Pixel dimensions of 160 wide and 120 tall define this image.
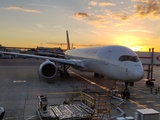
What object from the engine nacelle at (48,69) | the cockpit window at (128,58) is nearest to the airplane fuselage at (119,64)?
the cockpit window at (128,58)

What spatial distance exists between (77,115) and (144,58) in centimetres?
1400

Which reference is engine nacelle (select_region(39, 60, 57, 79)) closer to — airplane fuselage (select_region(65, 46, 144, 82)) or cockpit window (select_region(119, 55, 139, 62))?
airplane fuselage (select_region(65, 46, 144, 82))

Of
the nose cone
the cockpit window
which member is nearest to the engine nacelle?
the cockpit window

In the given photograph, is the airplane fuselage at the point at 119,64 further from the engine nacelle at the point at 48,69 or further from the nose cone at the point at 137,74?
the engine nacelle at the point at 48,69

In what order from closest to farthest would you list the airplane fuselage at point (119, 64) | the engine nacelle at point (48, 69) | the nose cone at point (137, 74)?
1. the nose cone at point (137, 74)
2. the airplane fuselage at point (119, 64)
3. the engine nacelle at point (48, 69)

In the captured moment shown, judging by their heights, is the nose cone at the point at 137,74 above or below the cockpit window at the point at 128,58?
below

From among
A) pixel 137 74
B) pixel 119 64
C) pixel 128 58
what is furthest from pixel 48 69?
pixel 137 74

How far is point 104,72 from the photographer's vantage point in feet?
52.9

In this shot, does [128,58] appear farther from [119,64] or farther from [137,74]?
[137,74]

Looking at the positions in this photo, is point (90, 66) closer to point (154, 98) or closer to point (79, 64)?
point (79, 64)

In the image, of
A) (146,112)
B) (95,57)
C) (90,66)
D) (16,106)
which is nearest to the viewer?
(146,112)

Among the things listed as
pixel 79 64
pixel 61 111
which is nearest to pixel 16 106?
pixel 61 111

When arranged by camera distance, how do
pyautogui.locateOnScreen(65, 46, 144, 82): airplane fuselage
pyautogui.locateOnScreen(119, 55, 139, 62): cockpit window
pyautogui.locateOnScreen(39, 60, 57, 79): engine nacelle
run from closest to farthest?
pyautogui.locateOnScreen(65, 46, 144, 82): airplane fuselage
pyautogui.locateOnScreen(119, 55, 139, 62): cockpit window
pyautogui.locateOnScreen(39, 60, 57, 79): engine nacelle

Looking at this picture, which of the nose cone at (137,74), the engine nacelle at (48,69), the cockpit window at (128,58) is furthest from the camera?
the engine nacelle at (48,69)
